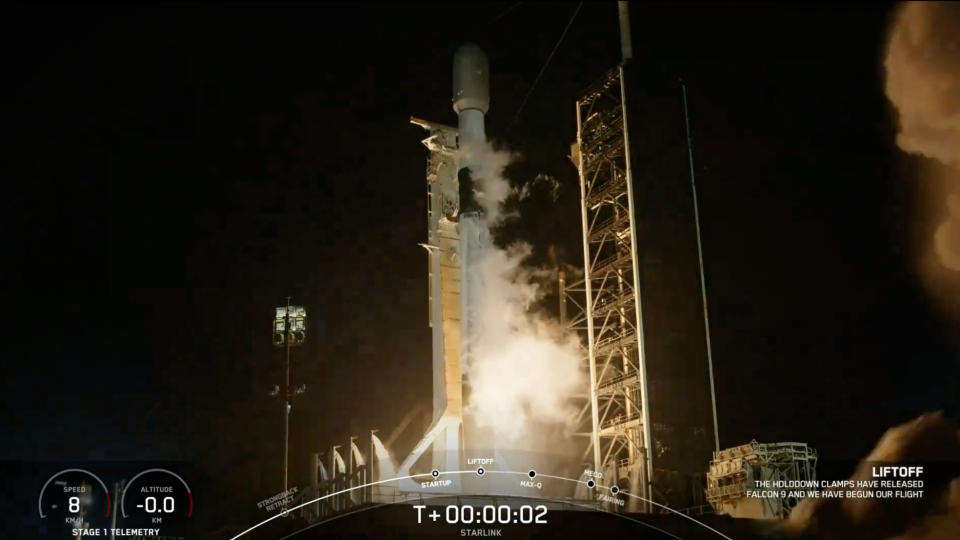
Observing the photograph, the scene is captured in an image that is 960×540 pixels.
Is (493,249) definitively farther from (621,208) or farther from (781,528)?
(781,528)

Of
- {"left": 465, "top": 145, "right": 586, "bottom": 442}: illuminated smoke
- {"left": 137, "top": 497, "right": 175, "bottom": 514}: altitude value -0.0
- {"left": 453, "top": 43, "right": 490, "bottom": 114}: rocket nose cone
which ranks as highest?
{"left": 453, "top": 43, "right": 490, "bottom": 114}: rocket nose cone

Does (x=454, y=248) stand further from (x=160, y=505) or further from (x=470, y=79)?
(x=160, y=505)

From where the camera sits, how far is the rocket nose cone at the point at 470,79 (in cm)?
2147

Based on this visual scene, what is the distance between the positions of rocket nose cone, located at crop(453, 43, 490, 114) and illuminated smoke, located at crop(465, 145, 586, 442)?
1.02 m

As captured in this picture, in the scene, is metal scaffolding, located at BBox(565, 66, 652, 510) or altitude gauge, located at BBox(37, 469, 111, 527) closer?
altitude gauge, located at BBox(37, 469, 111, 527)

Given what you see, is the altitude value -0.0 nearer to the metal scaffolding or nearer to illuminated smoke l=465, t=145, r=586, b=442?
illuminated smoke l=465, t=145, r=586, b=442

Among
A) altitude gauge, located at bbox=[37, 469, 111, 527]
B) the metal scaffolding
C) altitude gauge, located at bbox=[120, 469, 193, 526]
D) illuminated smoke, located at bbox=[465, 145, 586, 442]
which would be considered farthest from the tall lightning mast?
altitude gauge, located at bbox=[37, 469, 111, 527]

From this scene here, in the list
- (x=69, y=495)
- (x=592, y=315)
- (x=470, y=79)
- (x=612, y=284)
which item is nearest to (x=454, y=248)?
(x=592, y=315)

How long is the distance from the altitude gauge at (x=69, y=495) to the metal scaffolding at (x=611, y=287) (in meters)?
9.38

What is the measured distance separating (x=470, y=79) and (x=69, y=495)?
38.4 feet

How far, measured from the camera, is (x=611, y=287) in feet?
68.6

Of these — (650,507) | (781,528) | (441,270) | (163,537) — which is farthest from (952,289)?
(163,537)

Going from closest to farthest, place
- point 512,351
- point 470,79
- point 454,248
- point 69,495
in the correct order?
point 69,495, point 512,351, point 470,79, point 454,248

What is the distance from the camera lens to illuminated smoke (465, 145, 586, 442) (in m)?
20.5
